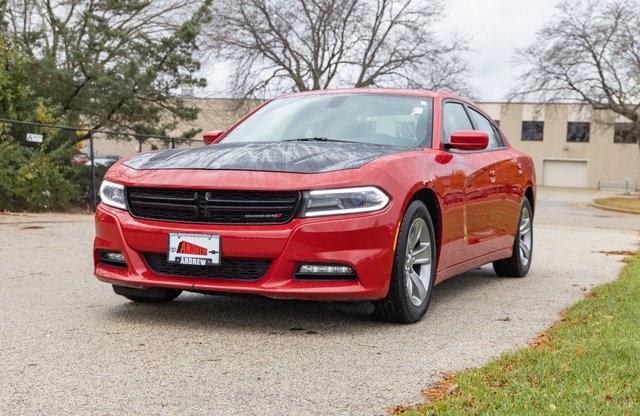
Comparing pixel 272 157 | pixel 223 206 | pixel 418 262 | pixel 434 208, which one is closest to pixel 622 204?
pixel 434 208

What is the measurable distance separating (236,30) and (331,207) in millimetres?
31658

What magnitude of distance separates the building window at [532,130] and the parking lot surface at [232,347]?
2445 inches

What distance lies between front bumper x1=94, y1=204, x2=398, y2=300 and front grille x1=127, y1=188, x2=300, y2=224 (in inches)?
1.9

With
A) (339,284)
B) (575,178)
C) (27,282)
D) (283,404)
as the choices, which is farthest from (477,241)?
(575,178)

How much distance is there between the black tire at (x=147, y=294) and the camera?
5.00 meters

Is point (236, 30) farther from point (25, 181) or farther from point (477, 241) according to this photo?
point (477, 241)

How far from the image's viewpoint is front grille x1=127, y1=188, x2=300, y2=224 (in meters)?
4.16

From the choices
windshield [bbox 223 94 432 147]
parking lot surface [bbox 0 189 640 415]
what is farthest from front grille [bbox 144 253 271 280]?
windshield [bbox 223 94 432 147]

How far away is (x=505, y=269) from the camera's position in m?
7.17

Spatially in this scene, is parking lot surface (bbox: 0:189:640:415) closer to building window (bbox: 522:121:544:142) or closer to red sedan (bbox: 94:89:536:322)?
red sedan (bbox: 94:89:536:322)

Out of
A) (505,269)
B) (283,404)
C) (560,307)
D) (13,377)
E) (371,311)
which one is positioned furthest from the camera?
(505,269)

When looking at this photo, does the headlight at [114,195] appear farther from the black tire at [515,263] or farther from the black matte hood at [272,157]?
the black tire at [515,263]

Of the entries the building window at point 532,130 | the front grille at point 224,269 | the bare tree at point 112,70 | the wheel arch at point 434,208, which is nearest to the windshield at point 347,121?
the wheel arch at point 434,208

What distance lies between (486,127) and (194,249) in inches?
143
